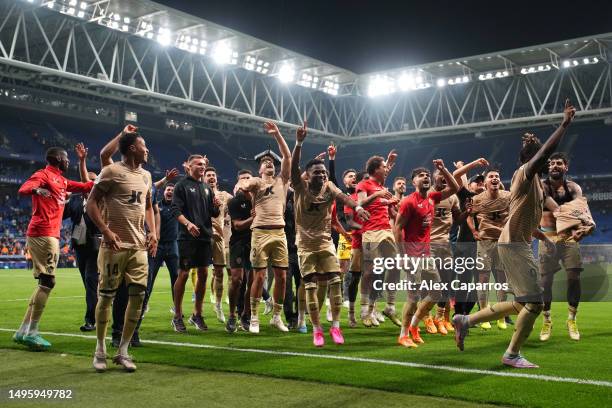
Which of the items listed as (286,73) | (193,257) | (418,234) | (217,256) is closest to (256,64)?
(286,73)

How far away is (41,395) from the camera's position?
5.43 metres

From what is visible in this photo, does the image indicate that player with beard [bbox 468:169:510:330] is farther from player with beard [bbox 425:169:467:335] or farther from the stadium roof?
the stadium roof

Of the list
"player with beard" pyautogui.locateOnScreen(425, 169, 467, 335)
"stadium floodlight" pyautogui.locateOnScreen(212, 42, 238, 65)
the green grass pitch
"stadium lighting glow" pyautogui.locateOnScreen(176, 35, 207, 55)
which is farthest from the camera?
"stadium floodlight" pyautogui.locateOnScreen(212, 42, 238, 65)

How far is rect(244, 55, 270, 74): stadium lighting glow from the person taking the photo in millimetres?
38438

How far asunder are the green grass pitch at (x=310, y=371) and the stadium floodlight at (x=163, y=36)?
85.6ft

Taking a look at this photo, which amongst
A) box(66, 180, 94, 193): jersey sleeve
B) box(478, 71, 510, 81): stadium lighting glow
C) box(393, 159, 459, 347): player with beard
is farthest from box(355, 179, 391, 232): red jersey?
box(478, 71, 510, 81): stadium lighting glow

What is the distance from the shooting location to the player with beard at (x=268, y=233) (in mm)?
9438

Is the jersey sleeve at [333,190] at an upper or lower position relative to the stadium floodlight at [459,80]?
lower

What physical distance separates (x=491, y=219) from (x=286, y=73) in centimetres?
3151

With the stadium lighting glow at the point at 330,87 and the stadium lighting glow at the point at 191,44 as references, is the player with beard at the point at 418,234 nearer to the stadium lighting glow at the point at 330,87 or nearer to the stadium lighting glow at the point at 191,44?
the stadium lighting glow at the point at 191,44

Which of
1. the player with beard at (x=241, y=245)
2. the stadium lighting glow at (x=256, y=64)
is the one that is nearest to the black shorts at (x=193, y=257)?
the player with beard at (x=241, y=245)

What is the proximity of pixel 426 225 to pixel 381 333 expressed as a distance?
1.77m

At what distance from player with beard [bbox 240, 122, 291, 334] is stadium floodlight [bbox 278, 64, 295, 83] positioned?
3155 centimetres

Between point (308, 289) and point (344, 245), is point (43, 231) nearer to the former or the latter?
point (308, 289)
